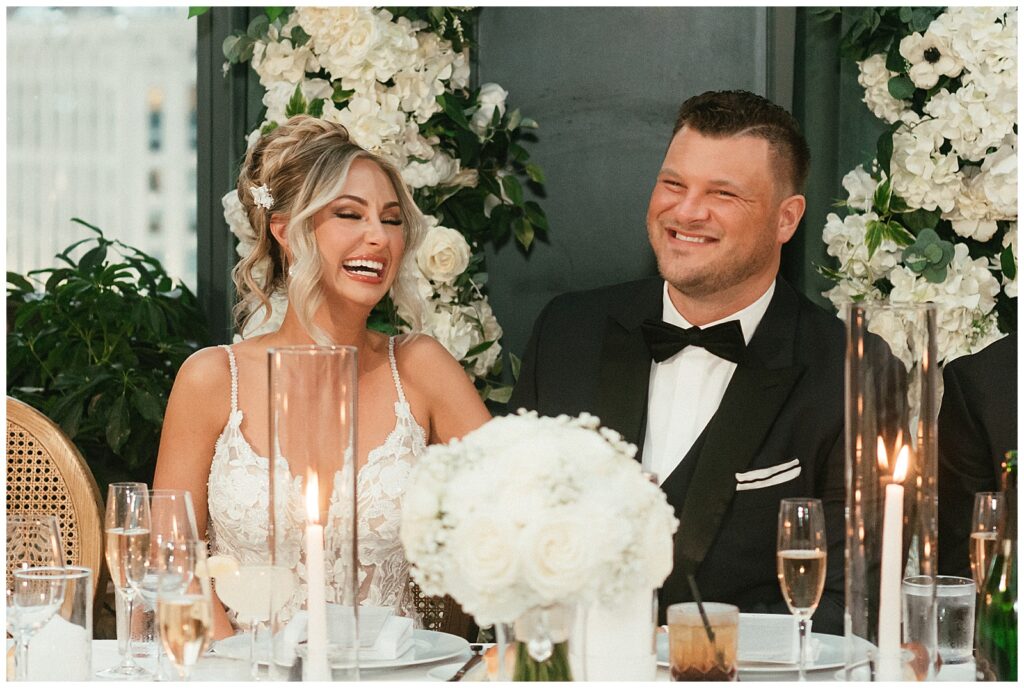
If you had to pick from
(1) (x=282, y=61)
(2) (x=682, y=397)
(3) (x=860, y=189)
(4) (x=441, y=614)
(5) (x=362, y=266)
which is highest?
(1) (x=282, y=61)

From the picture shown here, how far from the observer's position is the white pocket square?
2629 millimetres

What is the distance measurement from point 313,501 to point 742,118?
159 centimetres

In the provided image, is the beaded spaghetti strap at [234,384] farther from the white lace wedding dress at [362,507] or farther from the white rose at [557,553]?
the white rose at [557,553]

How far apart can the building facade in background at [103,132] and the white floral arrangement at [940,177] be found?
1902 millimetres

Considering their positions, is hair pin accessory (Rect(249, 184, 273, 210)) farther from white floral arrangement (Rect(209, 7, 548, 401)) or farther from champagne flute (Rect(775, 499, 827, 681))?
champagne flute (Rect(775, 499, 827, 681))

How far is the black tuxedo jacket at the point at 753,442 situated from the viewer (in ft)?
8.53

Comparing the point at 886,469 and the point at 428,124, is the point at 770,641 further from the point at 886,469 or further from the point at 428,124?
the point at 428,124

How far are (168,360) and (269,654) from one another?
2.06m

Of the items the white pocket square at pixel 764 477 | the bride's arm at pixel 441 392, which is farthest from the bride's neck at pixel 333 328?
the white pocket square at pixel 764 477

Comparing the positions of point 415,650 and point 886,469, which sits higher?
point 886,469

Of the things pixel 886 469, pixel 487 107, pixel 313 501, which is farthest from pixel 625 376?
pixel 313 501

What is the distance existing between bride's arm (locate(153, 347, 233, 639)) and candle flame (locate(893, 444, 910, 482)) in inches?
63.8

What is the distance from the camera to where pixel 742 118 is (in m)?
2.85

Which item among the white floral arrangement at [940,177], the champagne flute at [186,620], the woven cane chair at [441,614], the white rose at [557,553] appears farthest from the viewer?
the white floral arrangement at [940,177]
